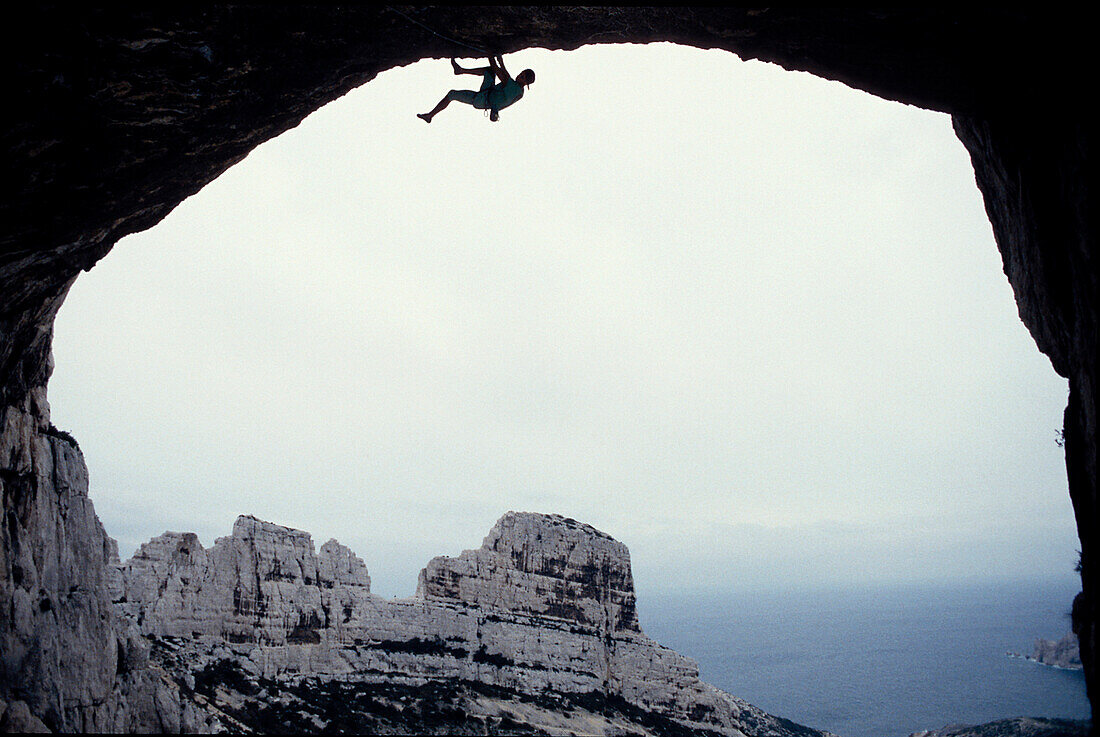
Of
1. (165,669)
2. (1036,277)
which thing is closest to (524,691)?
(165,669)

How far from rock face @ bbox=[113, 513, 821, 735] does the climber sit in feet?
75.9

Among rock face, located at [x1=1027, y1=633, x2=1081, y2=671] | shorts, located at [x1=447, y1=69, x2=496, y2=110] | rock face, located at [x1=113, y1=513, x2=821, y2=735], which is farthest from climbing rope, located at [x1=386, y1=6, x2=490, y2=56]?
rock face, located at [x1=1027, y1=633, x2=1081, y2=671]

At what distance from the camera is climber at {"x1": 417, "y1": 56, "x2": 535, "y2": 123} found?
30.3 ft

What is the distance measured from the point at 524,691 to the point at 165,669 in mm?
18377

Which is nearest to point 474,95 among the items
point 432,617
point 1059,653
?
point 432,617

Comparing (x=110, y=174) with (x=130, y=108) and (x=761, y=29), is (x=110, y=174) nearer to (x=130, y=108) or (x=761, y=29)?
(x=130, y=108)

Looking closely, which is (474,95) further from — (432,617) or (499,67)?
(432,617)

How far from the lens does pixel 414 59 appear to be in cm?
937

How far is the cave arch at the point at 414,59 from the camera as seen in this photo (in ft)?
23.5

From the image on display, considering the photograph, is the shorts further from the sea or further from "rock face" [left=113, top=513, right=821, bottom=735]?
the sea

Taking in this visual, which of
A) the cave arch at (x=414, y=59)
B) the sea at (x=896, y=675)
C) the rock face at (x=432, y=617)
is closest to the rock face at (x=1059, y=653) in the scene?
the sea at (x=896, y=675)

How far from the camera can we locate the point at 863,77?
8.95 meters

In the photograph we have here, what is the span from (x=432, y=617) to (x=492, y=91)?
1234 inches

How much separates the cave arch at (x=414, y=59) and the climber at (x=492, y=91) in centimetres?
30
